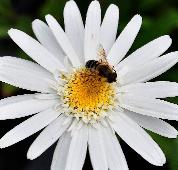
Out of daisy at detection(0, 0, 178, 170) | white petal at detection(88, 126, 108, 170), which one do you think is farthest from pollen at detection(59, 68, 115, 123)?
white petal at detection(88, 126, 108, 170)

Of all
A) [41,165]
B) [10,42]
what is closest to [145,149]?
[41,165]

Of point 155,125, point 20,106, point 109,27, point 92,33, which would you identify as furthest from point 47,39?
point 155,125

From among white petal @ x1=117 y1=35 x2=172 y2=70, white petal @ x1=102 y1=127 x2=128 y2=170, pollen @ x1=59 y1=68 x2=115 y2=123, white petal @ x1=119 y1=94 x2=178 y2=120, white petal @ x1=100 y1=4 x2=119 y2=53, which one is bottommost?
white petal @ x1=102 y1=127 x2=128 y2=170

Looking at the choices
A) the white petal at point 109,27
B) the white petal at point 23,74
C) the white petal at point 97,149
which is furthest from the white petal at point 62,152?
the white petal at point 109,27

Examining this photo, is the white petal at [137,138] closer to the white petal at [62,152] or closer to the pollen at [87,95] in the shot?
the pollen at [87,95]

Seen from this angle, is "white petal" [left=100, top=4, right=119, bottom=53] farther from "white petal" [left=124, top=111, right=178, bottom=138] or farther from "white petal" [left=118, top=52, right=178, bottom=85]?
"white petal" [left=124, top=111, right=178, bottom=138]

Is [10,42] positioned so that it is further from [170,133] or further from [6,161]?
[170,133]
